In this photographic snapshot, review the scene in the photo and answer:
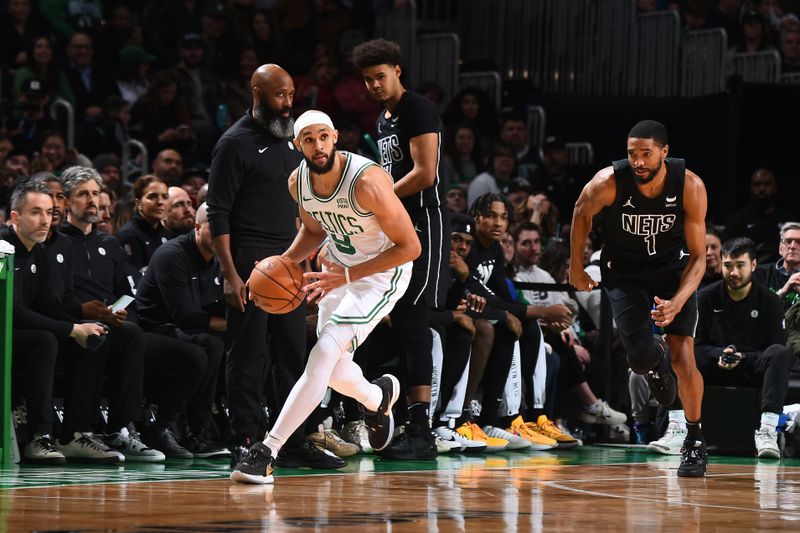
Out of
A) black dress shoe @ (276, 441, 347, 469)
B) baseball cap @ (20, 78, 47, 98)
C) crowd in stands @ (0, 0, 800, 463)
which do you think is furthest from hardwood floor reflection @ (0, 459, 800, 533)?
baseball cap @ (20, 78, 47, 98)

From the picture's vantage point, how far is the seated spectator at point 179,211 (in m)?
8.71

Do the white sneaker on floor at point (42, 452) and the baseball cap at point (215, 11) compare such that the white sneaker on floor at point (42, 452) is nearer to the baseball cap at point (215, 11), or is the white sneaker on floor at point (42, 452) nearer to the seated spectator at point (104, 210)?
the seated spectator at point (104, 210)

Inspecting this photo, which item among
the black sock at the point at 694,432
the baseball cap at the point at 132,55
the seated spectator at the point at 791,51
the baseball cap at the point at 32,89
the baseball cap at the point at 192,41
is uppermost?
the seated spectator at the point at 791,51

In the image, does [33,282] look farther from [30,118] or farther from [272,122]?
[30,118]

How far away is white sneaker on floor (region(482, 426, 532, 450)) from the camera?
30.0 feet

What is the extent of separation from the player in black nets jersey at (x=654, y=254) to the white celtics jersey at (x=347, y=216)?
1384 millimetres

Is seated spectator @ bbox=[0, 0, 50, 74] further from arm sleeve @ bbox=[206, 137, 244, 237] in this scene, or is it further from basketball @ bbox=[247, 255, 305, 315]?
basketball @ bbox=[247, 255, 305, 315]

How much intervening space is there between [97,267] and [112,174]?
95.3 inches

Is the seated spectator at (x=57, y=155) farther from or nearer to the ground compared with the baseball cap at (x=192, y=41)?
nearer to the ground

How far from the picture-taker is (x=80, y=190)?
26.5 feet

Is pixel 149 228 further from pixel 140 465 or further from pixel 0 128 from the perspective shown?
pixel 0 128

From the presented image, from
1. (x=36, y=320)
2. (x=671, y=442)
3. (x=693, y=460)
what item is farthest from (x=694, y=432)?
(x=36, y=320)

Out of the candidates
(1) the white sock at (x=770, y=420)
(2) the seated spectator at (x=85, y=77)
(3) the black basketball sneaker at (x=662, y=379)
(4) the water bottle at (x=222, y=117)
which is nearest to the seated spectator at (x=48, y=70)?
(2) the seated spectator at (x=85, y=77)

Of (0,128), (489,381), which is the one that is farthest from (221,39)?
(489,381)
